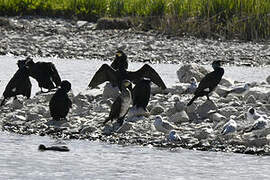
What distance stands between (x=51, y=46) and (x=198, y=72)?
35.4ft

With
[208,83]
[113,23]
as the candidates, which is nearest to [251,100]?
[208,83]

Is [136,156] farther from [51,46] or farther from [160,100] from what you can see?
[51,46]

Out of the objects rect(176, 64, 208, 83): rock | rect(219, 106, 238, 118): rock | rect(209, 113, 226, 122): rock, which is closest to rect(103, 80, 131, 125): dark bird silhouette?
rect(209, 113, 226, 122): rock

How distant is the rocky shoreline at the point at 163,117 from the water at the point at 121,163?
0.38 meters

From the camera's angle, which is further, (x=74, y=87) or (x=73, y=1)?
(x=73, y=1)

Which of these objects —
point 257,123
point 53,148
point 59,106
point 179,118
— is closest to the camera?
point 53,148

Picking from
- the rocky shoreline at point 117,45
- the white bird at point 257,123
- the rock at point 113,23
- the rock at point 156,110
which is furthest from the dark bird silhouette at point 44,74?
the rock at point 113,23

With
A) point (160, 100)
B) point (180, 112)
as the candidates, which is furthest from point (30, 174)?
point (160, 100)

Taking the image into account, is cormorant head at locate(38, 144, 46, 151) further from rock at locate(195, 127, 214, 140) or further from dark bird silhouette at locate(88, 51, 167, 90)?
dark bird silhouette at locate(88, 51, 167, 90)

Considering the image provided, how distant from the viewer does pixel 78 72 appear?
23.3 m

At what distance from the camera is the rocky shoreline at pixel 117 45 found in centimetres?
2678

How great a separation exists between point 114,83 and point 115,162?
4.74 m

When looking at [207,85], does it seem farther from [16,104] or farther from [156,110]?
[16,104]

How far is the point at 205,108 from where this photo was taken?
1498 centimetres
